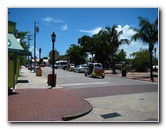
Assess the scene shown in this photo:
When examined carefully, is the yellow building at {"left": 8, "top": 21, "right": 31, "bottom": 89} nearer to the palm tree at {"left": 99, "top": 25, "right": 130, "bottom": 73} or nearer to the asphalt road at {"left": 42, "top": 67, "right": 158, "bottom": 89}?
the asphalt road at {"left": 42, "top": 67, "right": 158, "bottom": 89}

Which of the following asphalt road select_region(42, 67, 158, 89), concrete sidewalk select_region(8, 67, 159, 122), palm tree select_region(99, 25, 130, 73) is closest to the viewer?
concrete sidewalk select_region(8, 67, 159, 122)

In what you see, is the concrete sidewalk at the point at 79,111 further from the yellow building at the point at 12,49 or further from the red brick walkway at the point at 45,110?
the yellow building at the point at 12,49

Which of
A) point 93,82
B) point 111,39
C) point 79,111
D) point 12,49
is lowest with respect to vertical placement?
point 79,111

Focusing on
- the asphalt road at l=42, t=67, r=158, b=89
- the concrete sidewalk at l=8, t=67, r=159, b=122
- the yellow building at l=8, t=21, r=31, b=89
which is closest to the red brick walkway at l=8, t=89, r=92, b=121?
Result: the concrete sidewalk at l=8, t=67, r=159, b=122

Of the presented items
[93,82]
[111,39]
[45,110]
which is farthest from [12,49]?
[111,39]

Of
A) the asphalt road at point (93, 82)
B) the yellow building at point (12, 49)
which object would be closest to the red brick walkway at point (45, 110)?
the yellow building at point (12, 49)

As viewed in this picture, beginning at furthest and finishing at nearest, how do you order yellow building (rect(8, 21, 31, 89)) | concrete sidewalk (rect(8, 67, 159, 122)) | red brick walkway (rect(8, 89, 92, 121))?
yellow building (rect(8, 21, 31, 89)) → concrete sidewalk (rect(8, 67, 159, 122)) → red brick walkway (rect(8, 89, 92, 121))

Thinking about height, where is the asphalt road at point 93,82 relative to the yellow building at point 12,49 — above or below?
below

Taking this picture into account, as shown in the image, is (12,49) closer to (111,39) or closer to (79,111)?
(79,111)

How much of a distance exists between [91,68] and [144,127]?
20.4m

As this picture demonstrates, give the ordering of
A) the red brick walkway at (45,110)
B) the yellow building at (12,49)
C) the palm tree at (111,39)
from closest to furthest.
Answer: the red brick walkway at (45,110), the yellow building at (12,49), the palm tree at (111,39)

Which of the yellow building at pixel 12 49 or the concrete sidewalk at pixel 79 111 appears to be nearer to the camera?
the concrete sidewalk at pixel 79 111
